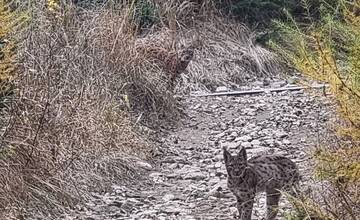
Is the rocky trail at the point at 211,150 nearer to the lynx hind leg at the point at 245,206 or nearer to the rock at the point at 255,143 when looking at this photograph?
the rock at the point at 255,143

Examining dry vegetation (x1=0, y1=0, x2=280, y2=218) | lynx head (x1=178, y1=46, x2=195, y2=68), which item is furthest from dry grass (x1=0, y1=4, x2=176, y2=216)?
lynx head (x1=178, y1=46, x2=195, y2=68)

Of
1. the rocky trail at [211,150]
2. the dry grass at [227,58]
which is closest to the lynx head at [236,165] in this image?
the rocky trail at [211,150]

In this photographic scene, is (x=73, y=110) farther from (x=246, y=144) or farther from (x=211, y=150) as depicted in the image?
(x=246, y=144)

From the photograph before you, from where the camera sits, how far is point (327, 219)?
3865mm

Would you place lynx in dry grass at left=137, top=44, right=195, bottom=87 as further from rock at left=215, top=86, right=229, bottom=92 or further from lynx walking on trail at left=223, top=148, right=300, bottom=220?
lynx walking on trail at left=223, top=148, right=300, bottom=220

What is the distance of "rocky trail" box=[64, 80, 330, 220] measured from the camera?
5.77 metres

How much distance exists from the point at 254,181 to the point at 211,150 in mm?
2659

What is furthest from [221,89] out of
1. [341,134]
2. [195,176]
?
[341,134]

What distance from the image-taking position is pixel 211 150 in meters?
7.68

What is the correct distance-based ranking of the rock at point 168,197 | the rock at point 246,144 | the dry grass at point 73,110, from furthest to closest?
1. the rock at point 246,144
2. the rock at point 168,197
3. the dry grass at point 73,110

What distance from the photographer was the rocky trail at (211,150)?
5.77 m

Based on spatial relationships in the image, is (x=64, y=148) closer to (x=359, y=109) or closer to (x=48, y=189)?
(x=48, y=189)

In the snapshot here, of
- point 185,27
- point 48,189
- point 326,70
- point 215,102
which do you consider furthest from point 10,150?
point 185,27

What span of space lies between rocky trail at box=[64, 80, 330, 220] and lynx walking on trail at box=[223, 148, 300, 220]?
126mm
